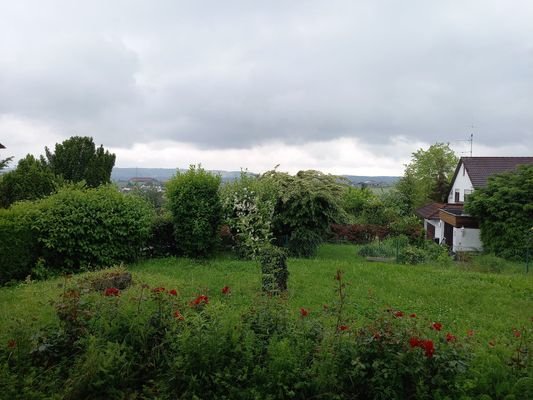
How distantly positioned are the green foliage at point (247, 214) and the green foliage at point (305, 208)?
2.25 ft

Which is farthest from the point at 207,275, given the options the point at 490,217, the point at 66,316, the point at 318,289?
the point at 490,217

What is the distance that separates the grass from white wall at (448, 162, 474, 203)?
18.0 m

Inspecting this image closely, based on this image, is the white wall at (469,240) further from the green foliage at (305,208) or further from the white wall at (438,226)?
the green foliage at (305,208)

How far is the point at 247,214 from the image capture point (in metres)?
12.5

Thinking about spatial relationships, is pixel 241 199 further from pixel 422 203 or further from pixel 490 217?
pixel 422 203

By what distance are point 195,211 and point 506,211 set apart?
41.6ft

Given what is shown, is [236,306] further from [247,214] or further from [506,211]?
[506,211]

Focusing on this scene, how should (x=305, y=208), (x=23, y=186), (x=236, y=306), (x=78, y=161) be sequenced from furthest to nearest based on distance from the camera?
(x=78, y=161) → (x=23, y=186) → (x=305, y=208) → (x=236, y=306)

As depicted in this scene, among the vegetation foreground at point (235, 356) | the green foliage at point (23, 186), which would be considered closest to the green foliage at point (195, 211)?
the green foliage at point (23, 186)

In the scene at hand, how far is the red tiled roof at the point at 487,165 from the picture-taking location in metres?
25.2

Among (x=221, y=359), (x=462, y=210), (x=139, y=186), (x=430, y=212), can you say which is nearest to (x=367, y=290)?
(x=221, y=359)

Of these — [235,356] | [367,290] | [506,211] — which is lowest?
[367,290]

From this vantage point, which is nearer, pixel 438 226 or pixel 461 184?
pixel 438 226

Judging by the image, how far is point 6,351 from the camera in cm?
339
